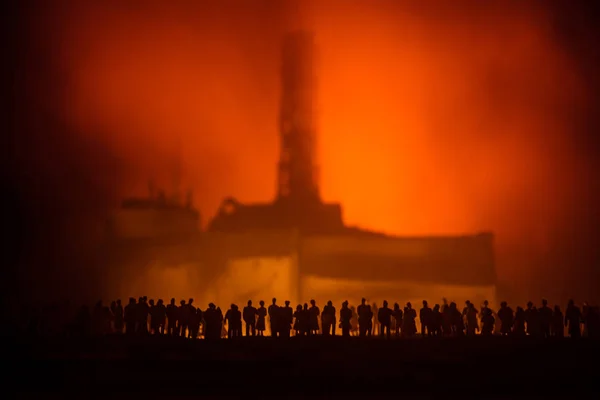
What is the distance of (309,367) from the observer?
1883cm

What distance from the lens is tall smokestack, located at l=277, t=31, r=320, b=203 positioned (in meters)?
50.0

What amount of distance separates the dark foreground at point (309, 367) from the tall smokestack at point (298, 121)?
28586 mm

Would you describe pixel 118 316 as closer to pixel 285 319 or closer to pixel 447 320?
pixel 285 319

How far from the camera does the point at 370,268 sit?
41.2 metres

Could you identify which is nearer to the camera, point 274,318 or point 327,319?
point 274,318

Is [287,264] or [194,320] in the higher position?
[287,264]

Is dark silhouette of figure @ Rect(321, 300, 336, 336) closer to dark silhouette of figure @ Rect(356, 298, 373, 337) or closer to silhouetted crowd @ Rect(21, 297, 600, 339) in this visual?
silhouetted crowd @ Rect(21, 297, 600, 339)

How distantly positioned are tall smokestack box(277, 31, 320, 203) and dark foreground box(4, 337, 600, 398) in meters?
28.6

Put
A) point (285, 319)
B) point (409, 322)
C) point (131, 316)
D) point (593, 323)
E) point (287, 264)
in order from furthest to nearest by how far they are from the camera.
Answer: point (287, 264) < point (409, 322) < point (131, 316) < point (593, 323) < point (285, 319)

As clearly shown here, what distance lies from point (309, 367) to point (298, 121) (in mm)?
Result: 33488

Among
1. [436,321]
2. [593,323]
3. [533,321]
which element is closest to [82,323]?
[436,321]

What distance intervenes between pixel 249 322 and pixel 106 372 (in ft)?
21.7

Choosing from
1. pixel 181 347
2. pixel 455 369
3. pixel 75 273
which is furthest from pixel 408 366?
pixel 75 273

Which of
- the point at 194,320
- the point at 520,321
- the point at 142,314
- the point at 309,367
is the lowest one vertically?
the point at 309,367
